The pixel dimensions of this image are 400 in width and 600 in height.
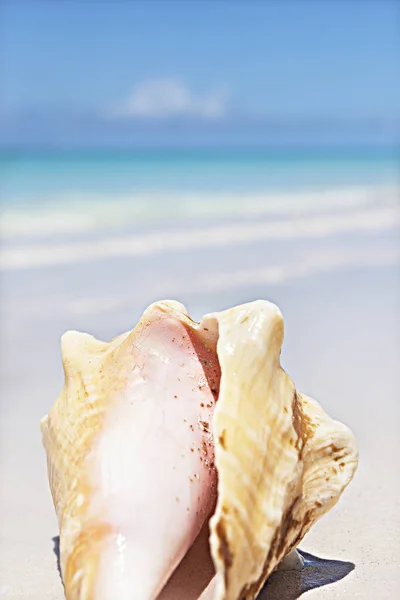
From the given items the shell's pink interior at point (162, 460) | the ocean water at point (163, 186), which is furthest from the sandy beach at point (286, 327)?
the ocean water at point (163, 186)

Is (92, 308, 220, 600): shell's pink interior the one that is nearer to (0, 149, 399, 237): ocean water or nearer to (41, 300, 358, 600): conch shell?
(41, 300, 358, 600): conch shell

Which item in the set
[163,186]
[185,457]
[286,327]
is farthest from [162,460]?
[163,186]

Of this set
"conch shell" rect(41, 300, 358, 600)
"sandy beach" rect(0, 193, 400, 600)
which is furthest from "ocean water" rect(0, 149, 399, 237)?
"conch shell" rect(41, 300, 358, 600)

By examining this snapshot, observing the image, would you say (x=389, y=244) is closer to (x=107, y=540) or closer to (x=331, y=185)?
(x=107, y=540)

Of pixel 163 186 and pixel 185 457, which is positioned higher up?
pixel 163 186

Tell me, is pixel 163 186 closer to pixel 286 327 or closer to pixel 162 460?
pixel 286 327

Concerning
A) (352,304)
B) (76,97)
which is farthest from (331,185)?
(76,97)
